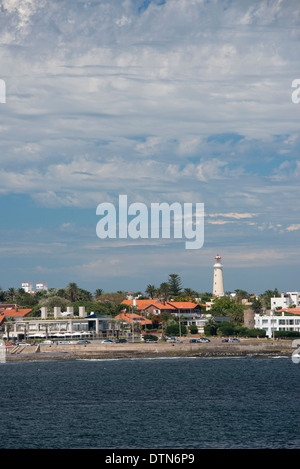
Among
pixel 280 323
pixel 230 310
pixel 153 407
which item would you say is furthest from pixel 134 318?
pixel 153 407

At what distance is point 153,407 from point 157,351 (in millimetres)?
70148

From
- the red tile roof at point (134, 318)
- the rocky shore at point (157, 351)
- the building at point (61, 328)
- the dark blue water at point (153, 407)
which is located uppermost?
the red tile roof at point (134, 318)

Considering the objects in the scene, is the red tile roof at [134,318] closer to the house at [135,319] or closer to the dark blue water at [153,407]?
the house at [135,319]

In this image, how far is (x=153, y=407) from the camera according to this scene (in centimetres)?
7125

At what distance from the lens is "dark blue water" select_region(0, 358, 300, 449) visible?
54.7 m

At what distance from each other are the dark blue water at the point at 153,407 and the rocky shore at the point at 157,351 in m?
19.2

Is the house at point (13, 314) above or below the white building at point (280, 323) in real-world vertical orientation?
above

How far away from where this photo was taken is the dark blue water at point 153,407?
54.7 m

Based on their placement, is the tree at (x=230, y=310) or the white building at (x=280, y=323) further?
the tree at (x=230, y=310)

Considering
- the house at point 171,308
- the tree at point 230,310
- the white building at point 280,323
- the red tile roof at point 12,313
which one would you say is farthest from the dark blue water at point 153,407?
the house at point 171,308

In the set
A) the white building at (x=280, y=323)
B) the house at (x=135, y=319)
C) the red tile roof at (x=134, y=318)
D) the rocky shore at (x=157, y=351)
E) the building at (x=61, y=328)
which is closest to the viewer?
the rocky shore at (x=157, y=351)

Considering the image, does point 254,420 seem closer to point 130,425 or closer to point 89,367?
point 130,425

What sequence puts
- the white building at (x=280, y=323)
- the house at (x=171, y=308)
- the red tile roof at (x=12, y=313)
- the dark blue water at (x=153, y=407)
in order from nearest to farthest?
the dark blue water at (x=153, y=407)
the white building at (x=280, y=323)
the red tile roof at (x=12, y=313)
the house at (x=171, y=308)

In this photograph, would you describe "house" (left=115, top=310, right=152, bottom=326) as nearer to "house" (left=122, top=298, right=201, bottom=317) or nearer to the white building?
"house" (left=122, top=298, right=201, bottom=317)
